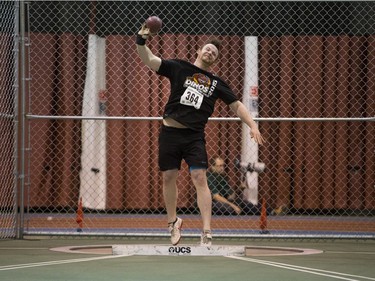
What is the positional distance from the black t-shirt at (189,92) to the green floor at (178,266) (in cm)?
117

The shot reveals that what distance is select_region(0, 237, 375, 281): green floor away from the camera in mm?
5996

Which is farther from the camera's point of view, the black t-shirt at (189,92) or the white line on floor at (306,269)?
the black t-shirt at (189,92)

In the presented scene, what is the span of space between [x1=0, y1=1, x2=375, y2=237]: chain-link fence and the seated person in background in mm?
689

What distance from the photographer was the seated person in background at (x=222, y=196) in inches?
473

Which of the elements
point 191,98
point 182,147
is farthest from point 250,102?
point 191,98

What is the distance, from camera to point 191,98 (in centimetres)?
730

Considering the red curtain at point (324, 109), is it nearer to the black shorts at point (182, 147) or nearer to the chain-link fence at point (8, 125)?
the chain-link fence at point (8, 125)

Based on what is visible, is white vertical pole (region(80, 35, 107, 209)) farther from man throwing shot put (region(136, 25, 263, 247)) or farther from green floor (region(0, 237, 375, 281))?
man throwing shot put (region(136, 25, 263, 247))

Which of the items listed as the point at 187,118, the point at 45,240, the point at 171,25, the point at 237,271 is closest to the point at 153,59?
the point at 187,118

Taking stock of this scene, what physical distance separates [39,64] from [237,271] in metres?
7.67

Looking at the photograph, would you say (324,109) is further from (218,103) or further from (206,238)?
(206,238)

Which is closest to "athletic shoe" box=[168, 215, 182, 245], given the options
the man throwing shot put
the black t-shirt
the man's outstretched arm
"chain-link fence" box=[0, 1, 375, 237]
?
the man throwing shot put

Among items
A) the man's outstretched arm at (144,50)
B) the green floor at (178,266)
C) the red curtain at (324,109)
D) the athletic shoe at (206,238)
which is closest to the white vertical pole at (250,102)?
the red curtain at (324,109)

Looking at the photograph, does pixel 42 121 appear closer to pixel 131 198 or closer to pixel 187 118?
pixel 131 198
